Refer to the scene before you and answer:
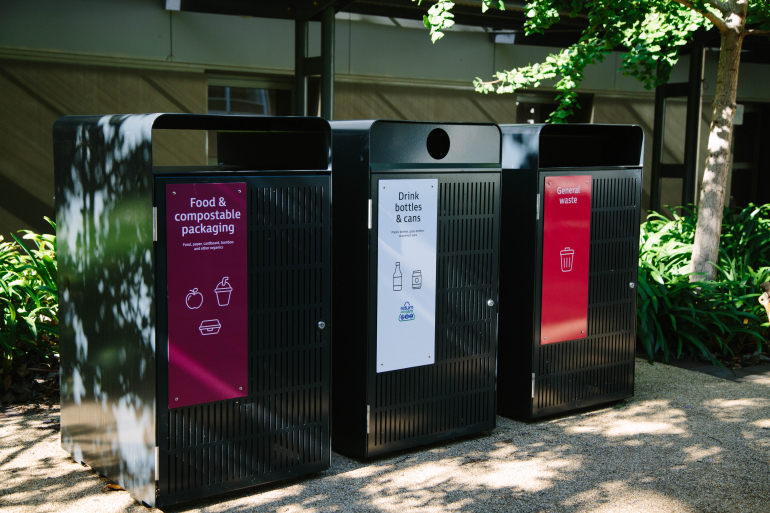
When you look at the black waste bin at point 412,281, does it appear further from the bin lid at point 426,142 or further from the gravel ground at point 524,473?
the gravel ground at point 524,473

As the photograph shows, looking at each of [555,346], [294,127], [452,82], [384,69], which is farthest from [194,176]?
[452,82]

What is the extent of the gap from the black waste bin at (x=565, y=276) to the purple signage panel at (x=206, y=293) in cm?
188

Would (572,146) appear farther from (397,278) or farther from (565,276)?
(397,278)

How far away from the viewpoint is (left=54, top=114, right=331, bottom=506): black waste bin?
3.25 meters

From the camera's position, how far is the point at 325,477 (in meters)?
3.79

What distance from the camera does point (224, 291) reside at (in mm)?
3406

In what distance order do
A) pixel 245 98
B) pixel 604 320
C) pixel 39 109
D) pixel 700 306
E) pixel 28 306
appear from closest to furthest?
pixel 604 320 < pixel 28 306 < pixel 700 306 < pixel 39 109 < pixel 245 98

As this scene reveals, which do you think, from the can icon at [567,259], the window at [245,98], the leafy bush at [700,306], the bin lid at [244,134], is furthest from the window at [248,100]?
the can icon at [567,259]

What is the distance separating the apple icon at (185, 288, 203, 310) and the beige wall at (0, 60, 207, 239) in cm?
535

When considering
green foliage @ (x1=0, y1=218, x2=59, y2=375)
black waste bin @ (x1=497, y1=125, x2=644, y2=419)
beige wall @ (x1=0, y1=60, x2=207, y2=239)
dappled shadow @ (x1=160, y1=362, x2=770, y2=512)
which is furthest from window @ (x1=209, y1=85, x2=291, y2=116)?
dappled shadow @ (x1=160, y1=362, x2=770, y2=512)

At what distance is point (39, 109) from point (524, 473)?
20.9 feet

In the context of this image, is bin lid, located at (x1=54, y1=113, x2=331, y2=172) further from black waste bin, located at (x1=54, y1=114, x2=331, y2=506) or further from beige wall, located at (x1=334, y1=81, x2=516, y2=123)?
beige wall, located at (x1=334, y1=81, x2=516, y2=123)

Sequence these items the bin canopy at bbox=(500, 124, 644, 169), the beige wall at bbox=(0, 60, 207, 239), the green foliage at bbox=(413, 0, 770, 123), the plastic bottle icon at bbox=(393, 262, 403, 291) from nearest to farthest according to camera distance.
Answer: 1. the plastic bottle icon at bbox=(393, 262, 403, 291)
2. the bin canopy at bbox=(500, 124, 644, 169)
3. the green foliage at bbox=(413, 0, 770, 123)
4. the beige wall at bbox=(0, 60, 207, 239)

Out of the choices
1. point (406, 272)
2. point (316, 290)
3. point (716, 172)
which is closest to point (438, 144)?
point (406, 272)
